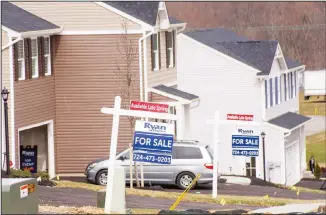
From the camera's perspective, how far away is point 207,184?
111 ft

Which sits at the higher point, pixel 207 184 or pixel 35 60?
pixel 35 60

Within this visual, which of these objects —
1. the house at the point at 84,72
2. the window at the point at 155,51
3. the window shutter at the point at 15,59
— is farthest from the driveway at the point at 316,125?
the window shutter at the point at 15,59

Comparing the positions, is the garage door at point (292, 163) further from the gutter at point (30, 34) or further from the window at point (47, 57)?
the gutter at point (30, 34)

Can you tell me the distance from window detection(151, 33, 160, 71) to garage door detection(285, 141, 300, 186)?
11.9 metres

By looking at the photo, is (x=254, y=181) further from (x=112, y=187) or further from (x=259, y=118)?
(x=112, y=187)

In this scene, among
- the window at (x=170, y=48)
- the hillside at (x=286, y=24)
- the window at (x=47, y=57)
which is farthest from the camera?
the hillside at (x=286, y=24)

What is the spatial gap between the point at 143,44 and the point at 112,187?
18476mm

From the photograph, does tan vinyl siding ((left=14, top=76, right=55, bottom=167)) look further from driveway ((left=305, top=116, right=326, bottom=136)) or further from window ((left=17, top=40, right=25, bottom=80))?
driveway ((left=305, top=116, right=326, bottom=136))

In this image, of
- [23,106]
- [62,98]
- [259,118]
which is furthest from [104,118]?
[259,118]

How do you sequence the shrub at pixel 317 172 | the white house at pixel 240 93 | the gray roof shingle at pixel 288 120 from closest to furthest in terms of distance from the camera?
1. the white house at pixel 240 93
2. the gray roof shingle at pixel 288 120
3. the shrub at pixel 317 172

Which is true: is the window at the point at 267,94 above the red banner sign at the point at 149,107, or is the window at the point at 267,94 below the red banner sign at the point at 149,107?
above

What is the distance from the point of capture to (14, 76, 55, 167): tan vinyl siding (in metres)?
33.9

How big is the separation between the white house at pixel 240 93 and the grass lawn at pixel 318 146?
42.4 feet

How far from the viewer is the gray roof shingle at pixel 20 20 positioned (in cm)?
3356
